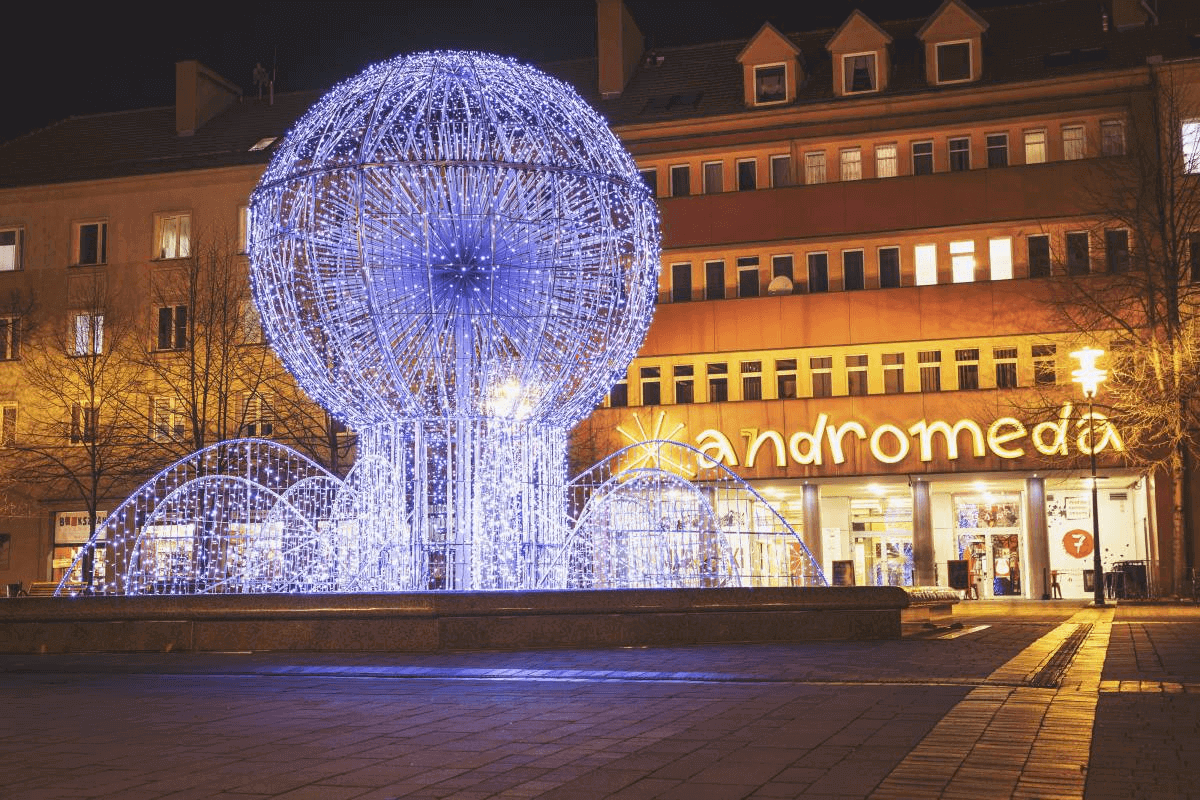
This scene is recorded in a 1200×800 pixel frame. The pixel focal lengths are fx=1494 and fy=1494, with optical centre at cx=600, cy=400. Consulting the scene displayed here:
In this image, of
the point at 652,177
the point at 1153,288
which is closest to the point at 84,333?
the point at 652,177

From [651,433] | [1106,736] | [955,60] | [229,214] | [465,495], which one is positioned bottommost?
[1106,736]

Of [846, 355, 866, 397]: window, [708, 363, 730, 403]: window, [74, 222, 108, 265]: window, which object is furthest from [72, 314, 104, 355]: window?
[846, 355, 866, 397]: window

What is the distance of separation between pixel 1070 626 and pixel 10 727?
15732mm

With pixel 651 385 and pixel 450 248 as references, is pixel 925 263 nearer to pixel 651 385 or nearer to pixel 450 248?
pixel 651 385

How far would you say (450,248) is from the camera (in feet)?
53.0

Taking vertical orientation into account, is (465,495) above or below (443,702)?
above

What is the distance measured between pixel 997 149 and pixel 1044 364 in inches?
244

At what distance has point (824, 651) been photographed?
1439 cm

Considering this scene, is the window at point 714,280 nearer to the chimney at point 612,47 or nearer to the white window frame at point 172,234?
the chimney at point 612,47

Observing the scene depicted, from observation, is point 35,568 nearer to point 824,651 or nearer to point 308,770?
point 824,651

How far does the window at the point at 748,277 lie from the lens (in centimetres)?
4188

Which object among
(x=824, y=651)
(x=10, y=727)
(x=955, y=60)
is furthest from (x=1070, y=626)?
(x=955, y=60)

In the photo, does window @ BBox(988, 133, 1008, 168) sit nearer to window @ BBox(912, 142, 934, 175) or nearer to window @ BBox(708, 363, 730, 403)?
window @ BBox(912, 142, 934, 175)

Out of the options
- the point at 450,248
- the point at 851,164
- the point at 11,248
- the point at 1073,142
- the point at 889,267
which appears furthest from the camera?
the point at 11,248
